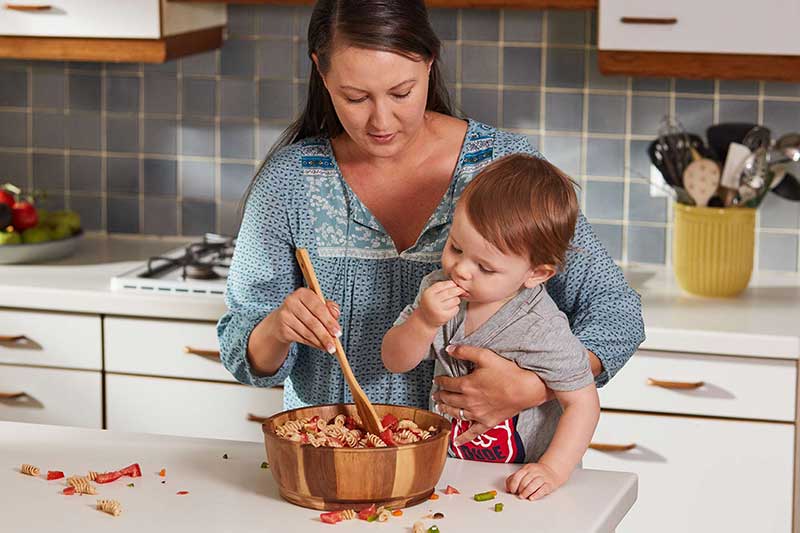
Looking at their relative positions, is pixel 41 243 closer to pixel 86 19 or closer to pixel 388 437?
pixel 86 19

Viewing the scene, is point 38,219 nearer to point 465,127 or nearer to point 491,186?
point 465,127

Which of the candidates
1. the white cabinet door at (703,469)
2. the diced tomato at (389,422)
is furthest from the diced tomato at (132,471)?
the white cabinet door at (703,469)

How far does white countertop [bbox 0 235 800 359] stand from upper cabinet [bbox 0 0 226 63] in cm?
51

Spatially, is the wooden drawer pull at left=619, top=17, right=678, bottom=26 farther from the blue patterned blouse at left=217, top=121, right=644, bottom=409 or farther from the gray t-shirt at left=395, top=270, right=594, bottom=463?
the gray t-shirt at left=395, top=270, right=594, bottom=463

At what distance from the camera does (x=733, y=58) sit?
2580 millimetres

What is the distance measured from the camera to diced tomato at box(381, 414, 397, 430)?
1.44 meters

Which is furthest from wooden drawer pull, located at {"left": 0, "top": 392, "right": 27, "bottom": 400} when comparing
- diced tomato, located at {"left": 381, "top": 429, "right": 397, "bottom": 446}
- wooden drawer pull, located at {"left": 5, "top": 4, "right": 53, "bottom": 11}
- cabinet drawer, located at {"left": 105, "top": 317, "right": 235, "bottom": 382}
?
diced tomato, located at {"left": 381, "top": 429, "right": 397, "bottom": 446}

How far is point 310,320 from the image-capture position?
59.8 inches

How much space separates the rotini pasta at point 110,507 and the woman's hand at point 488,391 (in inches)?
19.2

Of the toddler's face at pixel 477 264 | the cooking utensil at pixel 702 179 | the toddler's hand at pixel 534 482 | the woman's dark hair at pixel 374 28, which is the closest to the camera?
the toddler's hand at pixel 534 482

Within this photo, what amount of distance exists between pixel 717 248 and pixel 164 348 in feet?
4.05

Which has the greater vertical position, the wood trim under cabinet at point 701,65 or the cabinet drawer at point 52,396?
the wood trim under cabinet at point 701,65

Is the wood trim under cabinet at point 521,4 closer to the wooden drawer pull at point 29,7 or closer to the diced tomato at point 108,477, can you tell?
the wooden drawer pull at point 29,7

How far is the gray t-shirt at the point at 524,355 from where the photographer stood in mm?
1577
